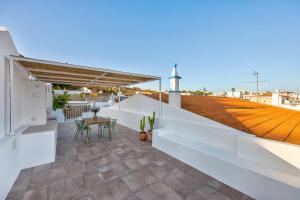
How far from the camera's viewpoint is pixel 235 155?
9.92ft

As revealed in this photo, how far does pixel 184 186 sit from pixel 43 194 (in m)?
2.66

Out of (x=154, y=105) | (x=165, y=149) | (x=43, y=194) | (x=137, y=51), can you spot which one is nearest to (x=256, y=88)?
(x=137, y=51)

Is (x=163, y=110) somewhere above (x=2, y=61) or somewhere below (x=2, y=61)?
below

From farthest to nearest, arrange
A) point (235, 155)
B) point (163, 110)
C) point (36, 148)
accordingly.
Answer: point (163, 110), point (36, 148), point (235, 155)

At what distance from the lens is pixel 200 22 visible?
24.0ft

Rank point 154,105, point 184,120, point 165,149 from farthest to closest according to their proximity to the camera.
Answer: point 154,105, point 184,120, point 165,149

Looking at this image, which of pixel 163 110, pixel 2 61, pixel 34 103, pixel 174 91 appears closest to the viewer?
pixel 2 61

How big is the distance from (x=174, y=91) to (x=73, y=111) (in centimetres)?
796

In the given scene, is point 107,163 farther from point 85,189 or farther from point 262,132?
point 262,132

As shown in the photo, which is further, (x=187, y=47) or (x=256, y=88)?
(x=256, y=88)

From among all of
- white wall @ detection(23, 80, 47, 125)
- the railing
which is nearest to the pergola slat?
white wall @ detection(23, 80, 47, 125)

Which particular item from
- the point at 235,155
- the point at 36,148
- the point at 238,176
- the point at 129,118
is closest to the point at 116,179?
the point at 36,148

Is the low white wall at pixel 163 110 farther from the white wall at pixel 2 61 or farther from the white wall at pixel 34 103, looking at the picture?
the white wall at pixel 2 61

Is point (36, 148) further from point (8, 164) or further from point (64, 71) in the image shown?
point (64, 71)
